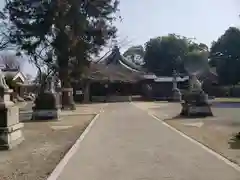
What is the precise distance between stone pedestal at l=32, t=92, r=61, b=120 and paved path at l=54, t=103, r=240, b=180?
11.4 metres

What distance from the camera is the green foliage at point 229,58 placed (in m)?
60.5

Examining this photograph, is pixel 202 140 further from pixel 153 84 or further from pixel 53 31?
pixel 153 84

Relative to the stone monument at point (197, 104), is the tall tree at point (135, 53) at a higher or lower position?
higher

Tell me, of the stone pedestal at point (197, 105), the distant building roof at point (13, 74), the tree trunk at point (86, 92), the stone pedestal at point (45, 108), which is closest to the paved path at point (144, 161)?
the stone pedestal at point (197, 105)

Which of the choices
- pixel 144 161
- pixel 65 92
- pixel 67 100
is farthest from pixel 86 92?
pixel 144 161

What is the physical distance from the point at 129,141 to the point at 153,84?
5096 cm

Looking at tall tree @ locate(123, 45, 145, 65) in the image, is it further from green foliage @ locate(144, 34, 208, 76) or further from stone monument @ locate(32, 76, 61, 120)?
stone monument @ locate(32, 76, 61, 120)

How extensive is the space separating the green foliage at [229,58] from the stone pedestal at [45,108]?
40.0 metres

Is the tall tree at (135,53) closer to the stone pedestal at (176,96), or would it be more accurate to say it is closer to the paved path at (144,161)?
the stone pedestal at (176,96)

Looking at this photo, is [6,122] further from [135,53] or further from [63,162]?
[135,53]

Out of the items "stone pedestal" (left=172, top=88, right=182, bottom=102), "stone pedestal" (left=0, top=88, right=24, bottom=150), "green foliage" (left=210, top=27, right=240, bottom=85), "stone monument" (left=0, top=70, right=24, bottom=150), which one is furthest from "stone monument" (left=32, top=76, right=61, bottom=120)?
"green foliage" (left=210, top=27, right=240, bottom=85)

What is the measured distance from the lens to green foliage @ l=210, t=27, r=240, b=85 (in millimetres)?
60472

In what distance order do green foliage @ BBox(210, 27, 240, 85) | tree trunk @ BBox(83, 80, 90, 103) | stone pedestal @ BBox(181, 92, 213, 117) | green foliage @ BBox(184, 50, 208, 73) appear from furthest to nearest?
green foliage @ BBox(184, 50, 208, 73), green foliage @ BBox(210, 27, 240, 85), tree trunk @ BBox(83, 80, 90, 103), stone pedestal @ BBox(181, 92, 213, 117)

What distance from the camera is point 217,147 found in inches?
472
